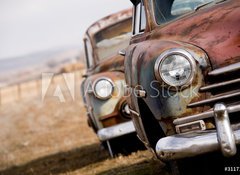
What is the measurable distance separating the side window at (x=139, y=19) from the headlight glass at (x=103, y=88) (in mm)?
1495

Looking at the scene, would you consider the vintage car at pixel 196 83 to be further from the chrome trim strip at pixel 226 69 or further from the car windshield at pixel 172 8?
the car windshield at pixel 172 8

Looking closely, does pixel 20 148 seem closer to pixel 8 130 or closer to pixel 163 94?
pixel 8 130

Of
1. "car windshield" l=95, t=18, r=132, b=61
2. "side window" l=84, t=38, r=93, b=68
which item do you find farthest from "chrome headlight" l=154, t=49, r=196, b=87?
"side window" l=84, t=38, r=93, b=68

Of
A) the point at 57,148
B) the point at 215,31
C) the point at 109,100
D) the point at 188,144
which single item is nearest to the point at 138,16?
the point at 215,31

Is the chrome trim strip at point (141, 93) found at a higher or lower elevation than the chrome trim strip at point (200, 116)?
higher

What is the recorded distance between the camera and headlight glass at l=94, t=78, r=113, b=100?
22.1ft

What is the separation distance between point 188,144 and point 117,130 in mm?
3365

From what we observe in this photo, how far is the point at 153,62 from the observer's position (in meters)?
3.62

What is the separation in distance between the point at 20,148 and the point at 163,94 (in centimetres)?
915

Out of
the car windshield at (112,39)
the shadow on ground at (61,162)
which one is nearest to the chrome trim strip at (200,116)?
the shadow on ground at (61,162)

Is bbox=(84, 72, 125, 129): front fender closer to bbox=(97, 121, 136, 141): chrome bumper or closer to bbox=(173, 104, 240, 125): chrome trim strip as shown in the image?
bbox=(97, 121, 136, 141): chrome bumper

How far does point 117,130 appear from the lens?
21.7 ft

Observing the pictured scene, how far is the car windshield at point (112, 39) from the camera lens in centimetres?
824

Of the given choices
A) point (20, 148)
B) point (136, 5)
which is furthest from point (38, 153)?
point (136, 5)
